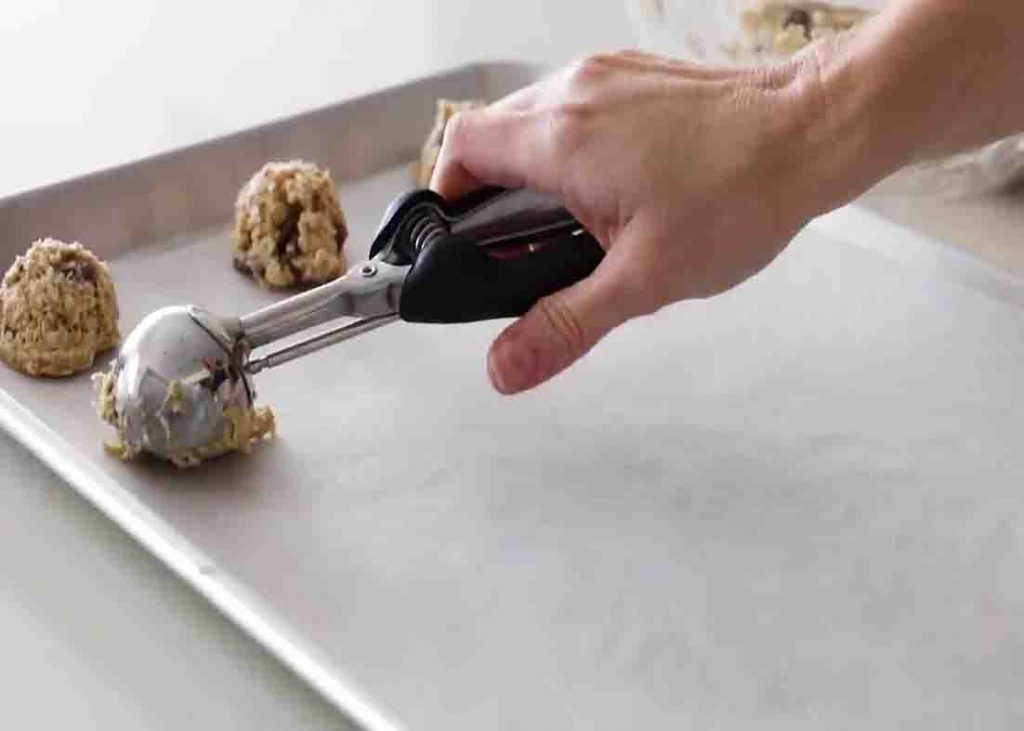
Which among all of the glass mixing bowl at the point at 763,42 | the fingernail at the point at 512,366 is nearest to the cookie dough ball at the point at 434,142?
the glass mixing bowl at the point at 763,42

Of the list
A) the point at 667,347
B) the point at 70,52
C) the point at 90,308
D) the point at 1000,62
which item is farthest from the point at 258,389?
the point at 70,52

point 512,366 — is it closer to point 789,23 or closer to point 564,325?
point 564,325

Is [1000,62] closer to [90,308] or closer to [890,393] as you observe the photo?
[890,393]

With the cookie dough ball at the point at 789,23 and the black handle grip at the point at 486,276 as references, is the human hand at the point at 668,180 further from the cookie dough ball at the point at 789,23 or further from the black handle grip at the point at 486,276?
the cookie dough ball at the point at 789,23

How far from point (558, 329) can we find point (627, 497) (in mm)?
91

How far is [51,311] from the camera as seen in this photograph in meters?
0.74

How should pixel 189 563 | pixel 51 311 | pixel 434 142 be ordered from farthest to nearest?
1. pixel 434 142
2. pixel 51 311
3. pixel 189 563

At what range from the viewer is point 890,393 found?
0.77m

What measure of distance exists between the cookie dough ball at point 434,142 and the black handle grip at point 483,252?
0.23 m

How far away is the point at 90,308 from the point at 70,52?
0.52m

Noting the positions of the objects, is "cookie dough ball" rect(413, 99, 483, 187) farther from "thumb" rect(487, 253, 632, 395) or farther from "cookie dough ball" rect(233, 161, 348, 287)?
"thumb" rect(487, 253, 632, 395)

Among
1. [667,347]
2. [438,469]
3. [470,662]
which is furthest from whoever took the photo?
[667,347]

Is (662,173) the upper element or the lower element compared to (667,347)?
upper

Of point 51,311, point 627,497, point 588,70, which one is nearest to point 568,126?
point 588,70
